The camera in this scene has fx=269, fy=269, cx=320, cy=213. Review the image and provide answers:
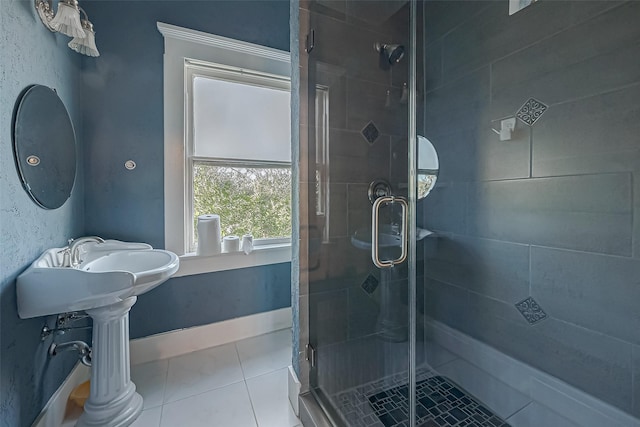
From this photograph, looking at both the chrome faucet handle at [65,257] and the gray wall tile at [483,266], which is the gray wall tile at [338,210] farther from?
the chrome faucet handle at [65,257]

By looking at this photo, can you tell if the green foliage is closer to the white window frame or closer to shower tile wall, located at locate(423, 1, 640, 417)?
the white window frame

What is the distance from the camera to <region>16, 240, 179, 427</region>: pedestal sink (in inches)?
41.4

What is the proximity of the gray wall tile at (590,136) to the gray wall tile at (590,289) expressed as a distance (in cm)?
42

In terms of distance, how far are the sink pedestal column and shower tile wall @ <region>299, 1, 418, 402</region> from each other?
889 mm

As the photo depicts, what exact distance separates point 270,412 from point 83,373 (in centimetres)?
118

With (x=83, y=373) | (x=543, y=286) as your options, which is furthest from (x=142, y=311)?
(x=543, y=286)

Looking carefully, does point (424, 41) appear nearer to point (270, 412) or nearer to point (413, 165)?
point (413, 165)

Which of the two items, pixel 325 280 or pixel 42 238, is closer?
pixel 42 238

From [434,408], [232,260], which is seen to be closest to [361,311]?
[434,408]

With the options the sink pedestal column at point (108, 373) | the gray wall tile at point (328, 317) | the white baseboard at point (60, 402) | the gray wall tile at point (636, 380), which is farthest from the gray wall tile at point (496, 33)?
the white baseboard at point (60, 402)

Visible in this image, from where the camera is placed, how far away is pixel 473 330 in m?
1.75

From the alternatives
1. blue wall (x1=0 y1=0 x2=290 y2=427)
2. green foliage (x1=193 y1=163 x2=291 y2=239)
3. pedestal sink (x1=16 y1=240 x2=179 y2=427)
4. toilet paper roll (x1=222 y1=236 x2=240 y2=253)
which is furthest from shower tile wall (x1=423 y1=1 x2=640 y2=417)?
pedestal sink (x1=16 y1=240 x2=179 y2=427)

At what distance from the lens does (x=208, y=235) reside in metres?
1.95

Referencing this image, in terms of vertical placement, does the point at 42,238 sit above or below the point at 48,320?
above
